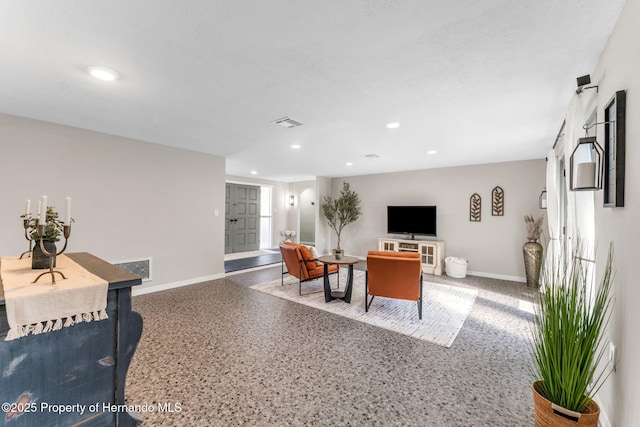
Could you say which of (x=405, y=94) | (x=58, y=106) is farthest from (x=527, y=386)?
(x=58, y=106)

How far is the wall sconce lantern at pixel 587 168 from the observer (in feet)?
4.83

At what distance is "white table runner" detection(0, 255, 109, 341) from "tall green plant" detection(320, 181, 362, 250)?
609cm

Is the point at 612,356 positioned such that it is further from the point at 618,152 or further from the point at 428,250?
the point at 428,250

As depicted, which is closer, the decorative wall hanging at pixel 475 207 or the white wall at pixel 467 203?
the white wall at pixel 467 203

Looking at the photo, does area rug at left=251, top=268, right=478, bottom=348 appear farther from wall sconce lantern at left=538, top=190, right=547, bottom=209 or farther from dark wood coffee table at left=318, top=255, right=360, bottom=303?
wall sconce lantern at left=538, top=190, right=547, bottom=209

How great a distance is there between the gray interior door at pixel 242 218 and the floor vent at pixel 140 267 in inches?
142

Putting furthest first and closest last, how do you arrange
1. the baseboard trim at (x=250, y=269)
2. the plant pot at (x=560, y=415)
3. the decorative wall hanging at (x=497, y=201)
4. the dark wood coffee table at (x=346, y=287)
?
the baseboard trim at (x=250, y=269) < the decorative wall hanging at (x=497, y=201) < the dark wood coffee table at (x=346, y=287) < the plant pot at (x=560, y=415)

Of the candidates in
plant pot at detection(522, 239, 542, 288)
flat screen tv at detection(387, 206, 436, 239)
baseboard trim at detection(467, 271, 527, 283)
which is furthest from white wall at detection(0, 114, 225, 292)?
plant pot at detection(522, 239, 542, 288)

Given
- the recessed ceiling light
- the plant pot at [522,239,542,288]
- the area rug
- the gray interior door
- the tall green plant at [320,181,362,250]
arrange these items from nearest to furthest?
the recessed ceiling light, the area rug, the plant pot at [522,239,542,288], the tall green plant at [320,181,362,250], the gray interior door

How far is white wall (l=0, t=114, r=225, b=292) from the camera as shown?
10.2 ft

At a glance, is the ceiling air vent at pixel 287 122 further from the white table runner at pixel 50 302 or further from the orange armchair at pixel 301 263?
the white table runner at pixel 50 302

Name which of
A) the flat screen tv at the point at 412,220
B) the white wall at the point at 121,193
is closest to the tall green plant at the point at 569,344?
the flat screen tv at the point at 412,220

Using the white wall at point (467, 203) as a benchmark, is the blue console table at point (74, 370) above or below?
below

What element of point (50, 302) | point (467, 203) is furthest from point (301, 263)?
point (467, 203)
